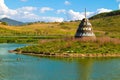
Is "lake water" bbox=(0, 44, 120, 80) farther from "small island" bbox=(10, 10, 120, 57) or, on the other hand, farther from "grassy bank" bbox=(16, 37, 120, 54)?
"grassy bank" bbox=(16, 37, 120, 54)

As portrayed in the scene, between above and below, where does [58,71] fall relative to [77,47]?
below

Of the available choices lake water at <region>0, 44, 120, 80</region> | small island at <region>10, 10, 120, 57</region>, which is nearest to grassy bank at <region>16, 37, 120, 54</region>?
small island at <region>10, 10, 120, 57</region>

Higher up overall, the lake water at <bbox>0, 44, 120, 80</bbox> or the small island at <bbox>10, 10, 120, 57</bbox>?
the small island at <bbox>10, 10, 120, 57</bbox>

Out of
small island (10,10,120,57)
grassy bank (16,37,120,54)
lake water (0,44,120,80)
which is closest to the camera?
lake water (0,44,120,80)

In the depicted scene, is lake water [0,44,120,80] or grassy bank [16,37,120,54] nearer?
lake water [0,44,120,80]

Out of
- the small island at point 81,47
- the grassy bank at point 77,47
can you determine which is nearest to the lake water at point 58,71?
the small island at point 81,47

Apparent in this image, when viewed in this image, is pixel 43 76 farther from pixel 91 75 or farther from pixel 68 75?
pixel 91 75

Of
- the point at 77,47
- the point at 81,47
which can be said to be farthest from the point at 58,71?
the point at 81,47

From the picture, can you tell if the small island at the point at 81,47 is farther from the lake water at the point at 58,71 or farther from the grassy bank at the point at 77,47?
the lake water at the point at 58,71

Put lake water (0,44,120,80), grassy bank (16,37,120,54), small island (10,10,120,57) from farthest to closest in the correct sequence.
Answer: grassy bank (16,37,120,54)
small island (10,10,120,57)
lake water (0,44,120,80)

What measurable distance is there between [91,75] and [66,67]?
8545mm

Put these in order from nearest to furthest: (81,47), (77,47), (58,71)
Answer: (58,71), (77,47), (81,47)

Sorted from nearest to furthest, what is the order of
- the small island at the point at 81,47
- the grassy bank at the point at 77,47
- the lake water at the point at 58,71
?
the lake water at the point at 58,71, the small island at the point at 81,47, the grassy bank at the point at 77,47

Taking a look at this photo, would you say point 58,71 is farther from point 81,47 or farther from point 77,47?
point 81,47
